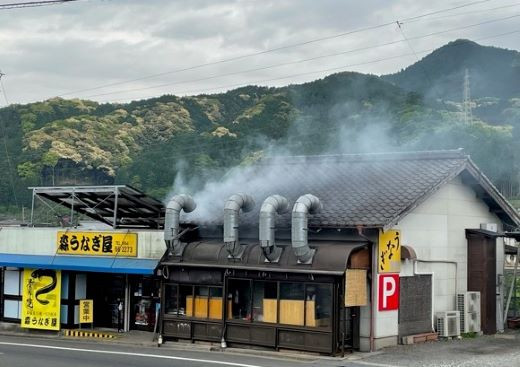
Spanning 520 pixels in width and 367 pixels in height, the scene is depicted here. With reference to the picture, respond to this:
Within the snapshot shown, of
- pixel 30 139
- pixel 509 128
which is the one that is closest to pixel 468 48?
pixel 509 128

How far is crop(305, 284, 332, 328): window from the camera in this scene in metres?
A: 19.4

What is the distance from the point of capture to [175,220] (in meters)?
21.9

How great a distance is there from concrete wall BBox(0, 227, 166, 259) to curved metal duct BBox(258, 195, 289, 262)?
473cm

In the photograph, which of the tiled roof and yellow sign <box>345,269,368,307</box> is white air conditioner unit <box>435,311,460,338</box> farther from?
the tiled roof

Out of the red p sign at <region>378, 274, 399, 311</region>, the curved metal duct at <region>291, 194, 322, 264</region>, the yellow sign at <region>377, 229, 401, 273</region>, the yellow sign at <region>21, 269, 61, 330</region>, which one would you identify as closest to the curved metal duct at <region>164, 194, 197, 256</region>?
Result: the curved metal duct at <region>291, 194, 322, 264</region>

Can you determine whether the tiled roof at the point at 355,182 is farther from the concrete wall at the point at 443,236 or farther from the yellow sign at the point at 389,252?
the concrete wall at the point at 443,236

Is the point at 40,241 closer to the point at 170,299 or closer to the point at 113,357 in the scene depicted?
the point at 170,299

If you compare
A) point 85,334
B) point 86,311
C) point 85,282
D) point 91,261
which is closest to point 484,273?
point 91,261

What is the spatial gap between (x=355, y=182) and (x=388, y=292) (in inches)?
167

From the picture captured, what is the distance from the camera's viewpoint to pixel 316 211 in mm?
20406

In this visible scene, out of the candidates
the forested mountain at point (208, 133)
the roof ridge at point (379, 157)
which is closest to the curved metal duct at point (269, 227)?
Result: the roof ridge at point (379, 157)

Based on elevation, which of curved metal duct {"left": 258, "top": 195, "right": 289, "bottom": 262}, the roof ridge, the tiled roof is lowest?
curved metal duct {"left": 258, "top": 195, "right": 289, "bottom": 262}

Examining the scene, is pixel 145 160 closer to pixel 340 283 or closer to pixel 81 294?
pixel 81 294

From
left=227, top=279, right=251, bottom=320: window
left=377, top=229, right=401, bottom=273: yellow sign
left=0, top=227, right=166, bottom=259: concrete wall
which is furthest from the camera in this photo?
left=0, top=227, right=166, bottom=259: concrete wall
